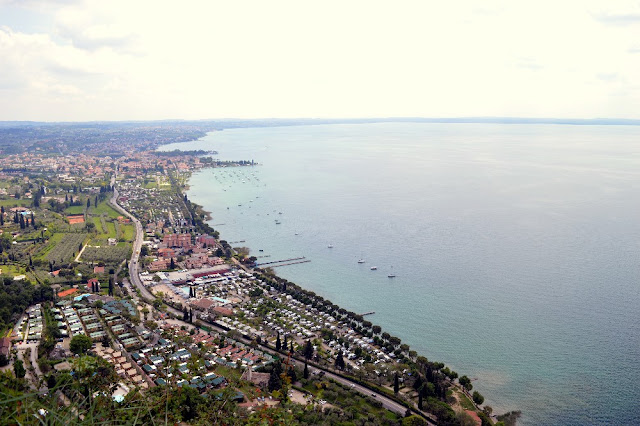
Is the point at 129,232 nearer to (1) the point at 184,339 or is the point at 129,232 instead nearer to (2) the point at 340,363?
(1) the point at 184,339

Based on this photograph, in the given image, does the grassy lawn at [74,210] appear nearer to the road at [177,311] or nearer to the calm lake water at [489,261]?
the road at [177,311]

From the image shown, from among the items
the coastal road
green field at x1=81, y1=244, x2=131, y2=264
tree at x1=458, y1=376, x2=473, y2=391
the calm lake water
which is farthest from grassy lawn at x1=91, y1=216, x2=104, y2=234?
tree at x1=458, y1=376, x2=473, y2=391

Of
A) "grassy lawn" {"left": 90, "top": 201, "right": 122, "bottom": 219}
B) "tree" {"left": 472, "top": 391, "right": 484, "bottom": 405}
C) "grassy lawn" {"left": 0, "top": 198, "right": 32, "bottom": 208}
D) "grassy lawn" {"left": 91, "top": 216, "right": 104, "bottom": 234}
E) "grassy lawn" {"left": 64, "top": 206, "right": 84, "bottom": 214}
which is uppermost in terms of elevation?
"grassy lawn" {"left": 0, "top": 198, "right": 32, "bottom": 208}

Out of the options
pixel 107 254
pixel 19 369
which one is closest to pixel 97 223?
pixel 107 254

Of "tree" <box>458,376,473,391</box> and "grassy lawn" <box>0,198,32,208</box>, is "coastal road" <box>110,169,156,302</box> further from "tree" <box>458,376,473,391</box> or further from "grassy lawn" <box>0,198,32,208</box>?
"tree" <box>458,376,473,391</box>

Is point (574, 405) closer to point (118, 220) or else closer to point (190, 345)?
point (190, 345)

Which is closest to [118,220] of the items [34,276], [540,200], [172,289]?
[34,276]

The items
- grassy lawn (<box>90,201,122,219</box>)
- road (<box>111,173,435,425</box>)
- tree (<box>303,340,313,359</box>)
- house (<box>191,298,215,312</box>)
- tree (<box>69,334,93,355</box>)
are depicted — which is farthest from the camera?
grassy lawn (<box>90,201,122,219</box>)

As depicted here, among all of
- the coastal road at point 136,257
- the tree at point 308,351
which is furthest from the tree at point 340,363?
the coastal road at point 136,257
